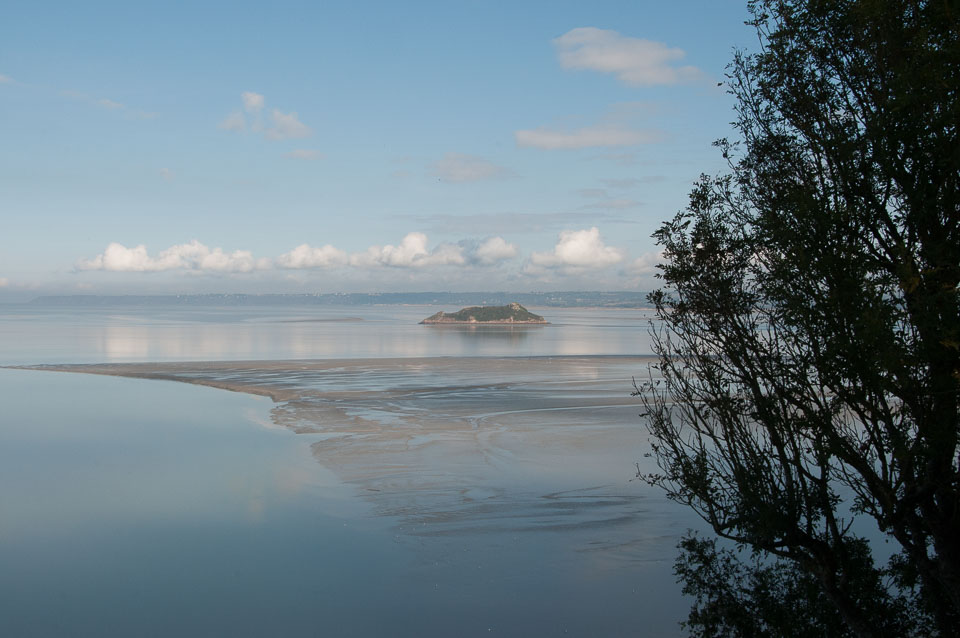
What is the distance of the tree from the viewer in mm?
7711

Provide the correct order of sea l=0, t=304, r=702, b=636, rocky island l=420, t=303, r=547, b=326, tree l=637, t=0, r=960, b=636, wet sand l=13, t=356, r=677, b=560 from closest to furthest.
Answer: tree l=637, t=0, r=960, b=636 → sea l=0, t=304, r=702, b=636 → wet sand l=13, t=356, r=677, b=560 → rocky island l=420, t=303, r=547, b=326

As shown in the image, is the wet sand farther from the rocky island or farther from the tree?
the rocky island

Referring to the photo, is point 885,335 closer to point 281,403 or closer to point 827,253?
point 827,253

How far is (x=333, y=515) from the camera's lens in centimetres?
1888

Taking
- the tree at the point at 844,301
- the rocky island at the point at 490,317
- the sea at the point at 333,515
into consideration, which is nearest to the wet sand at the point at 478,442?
the sea at the point at 333,515

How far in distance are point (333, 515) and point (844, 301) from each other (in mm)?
13717

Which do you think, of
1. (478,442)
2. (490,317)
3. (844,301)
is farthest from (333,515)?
(490,317)

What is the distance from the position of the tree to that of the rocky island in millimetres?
115437

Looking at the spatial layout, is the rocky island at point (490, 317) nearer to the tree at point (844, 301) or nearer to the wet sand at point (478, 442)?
Answer: the wet sand at point (478, 442)

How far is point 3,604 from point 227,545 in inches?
169

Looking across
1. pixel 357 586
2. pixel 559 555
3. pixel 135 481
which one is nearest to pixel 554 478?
pixel 559 555

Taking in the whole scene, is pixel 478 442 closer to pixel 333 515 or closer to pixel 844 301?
pixel 333 515

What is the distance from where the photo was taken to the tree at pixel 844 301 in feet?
25.3

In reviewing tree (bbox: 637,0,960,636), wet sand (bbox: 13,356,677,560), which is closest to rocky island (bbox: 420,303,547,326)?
wet sand (bbox: 13,356,677,560)
